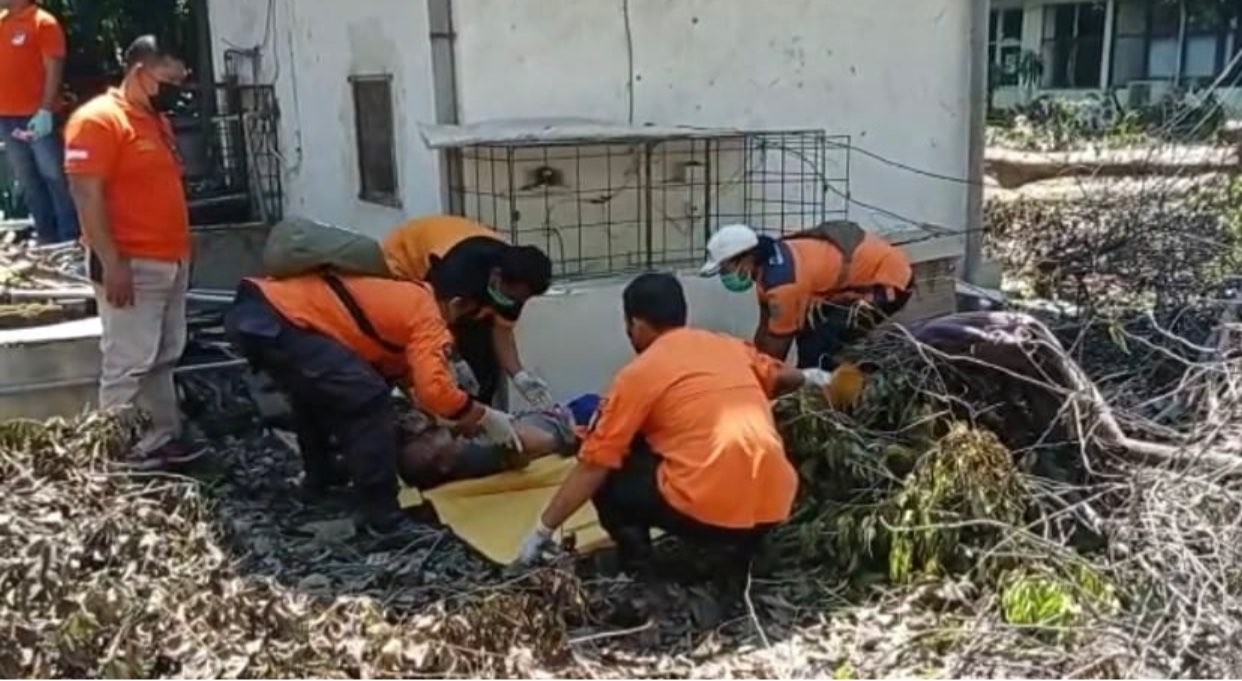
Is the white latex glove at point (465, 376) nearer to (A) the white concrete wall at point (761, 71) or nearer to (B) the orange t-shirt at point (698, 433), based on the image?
(A) the white concrete wall at point (761, 71)

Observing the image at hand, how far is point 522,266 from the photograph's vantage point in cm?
526

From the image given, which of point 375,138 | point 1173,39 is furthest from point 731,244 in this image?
point 1173,39

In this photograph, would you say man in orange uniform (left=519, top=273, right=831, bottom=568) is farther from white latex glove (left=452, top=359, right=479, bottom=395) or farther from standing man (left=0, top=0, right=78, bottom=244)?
standing man (left=0, top=0, right=78, bottom=244)

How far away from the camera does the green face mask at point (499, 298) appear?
17.4ft

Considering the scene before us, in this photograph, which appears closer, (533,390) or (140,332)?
(140,332)

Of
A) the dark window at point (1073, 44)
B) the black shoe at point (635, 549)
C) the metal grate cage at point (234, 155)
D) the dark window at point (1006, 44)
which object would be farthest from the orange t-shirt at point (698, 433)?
the dark window at point (1006, 44)

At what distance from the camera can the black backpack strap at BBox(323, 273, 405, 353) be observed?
4.85 m

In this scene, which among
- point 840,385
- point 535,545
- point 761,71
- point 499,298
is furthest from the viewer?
point 761,71

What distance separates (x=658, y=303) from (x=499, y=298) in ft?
4.28

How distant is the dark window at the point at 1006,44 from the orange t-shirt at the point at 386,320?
22481 millimetres

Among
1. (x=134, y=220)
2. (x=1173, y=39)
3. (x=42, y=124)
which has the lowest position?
(x=134, y=220)

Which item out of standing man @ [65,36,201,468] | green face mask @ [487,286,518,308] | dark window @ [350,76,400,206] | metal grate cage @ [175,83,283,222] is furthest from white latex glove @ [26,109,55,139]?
green face mask @ [487,286,518,308]

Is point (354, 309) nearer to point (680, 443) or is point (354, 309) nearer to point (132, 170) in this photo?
point (132, 170)

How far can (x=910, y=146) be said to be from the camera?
749 cm
